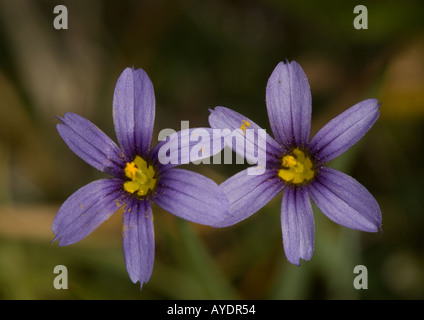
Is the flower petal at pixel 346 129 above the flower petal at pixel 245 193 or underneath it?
above

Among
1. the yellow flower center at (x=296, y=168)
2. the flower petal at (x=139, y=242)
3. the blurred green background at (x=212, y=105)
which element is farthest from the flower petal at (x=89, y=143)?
the yellow flower center at (x=296, y=168)

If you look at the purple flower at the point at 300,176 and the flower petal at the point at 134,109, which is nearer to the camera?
the purple flower at the point at 300,176

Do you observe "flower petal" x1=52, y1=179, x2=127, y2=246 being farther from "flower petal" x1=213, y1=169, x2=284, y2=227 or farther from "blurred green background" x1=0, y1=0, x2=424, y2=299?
"blurred green background" x1=0, y1=0, x2=424, y2=299

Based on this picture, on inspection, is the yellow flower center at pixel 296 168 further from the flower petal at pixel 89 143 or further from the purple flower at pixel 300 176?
the flower petal at pixel 89 143

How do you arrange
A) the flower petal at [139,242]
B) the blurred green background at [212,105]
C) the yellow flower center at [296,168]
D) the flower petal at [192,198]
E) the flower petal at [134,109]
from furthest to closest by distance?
the blurred green background at [212,105] → the yellow flower center at [296,168] → the flower petal at [134,109] → the flower petal at [139,242] → the flower petal at [192,198]

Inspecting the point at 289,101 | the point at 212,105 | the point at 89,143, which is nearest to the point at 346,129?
the point at 289,101
